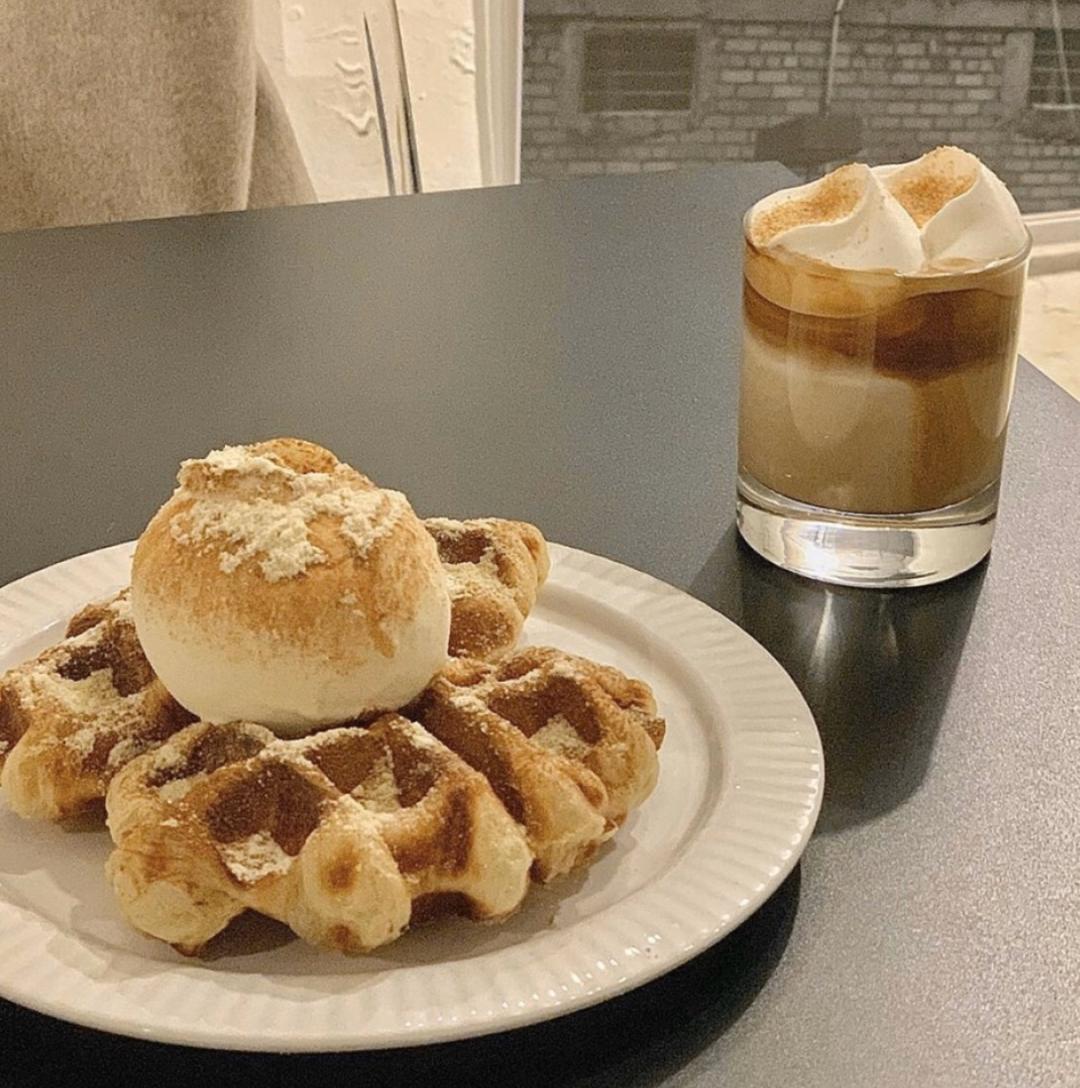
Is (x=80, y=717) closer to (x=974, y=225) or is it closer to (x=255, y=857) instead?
(x=255, y=857)

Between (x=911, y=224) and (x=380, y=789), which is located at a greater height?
(x=911, y=224)

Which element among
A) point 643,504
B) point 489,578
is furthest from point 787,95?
point 489,578

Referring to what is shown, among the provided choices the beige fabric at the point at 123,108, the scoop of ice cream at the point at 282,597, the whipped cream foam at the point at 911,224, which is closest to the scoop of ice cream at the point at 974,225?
the whipped cream foam at the point at 911,224

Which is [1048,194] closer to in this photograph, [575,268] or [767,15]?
[767,15]

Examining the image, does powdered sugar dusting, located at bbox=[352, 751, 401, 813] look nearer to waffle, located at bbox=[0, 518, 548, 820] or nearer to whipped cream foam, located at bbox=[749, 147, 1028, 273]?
waffle, located at bbox=[0, 518, 548, 820]

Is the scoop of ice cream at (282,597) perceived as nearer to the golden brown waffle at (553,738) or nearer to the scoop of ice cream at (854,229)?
the golden brown waffle at (553,738)
